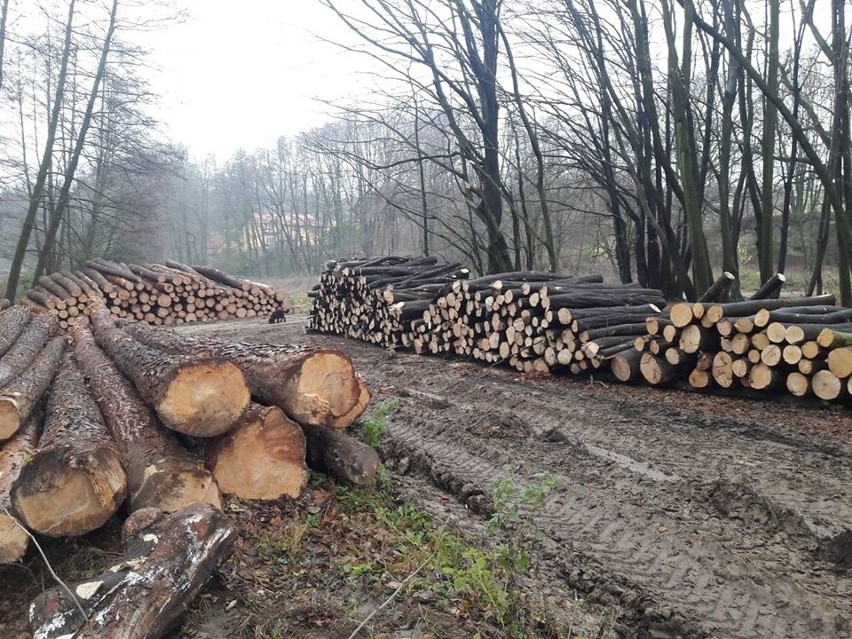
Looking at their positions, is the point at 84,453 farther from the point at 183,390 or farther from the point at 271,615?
the point at 271,615

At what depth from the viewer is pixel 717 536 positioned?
3510 millimetres

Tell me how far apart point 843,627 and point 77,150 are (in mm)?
19521

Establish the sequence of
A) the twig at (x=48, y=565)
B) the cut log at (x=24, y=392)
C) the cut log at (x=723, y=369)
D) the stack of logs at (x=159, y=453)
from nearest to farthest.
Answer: the twig at (x=48, y=565)
the stack of logs at (x=159, y=453)
the cut log at (x=24, y=392)
the cut log at (x=723, y=369)

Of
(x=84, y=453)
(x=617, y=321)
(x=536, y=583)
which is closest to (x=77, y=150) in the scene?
(x=617, y=321)

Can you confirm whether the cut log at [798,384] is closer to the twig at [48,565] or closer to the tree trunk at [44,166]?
the twig at [48,565]

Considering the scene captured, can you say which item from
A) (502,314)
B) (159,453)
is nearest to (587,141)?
(502,314)

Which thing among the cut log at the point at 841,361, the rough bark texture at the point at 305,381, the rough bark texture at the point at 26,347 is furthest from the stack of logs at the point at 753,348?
the rough bark texture at the point at 26,347

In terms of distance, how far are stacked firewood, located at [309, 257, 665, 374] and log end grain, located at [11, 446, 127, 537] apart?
5716 millimetres

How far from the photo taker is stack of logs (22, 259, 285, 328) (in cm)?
1630

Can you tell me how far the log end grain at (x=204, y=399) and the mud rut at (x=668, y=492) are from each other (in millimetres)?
1666

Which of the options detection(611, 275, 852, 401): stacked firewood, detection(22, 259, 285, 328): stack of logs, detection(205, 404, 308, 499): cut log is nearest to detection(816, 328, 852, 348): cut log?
detection(611, 275, 852, 401): stacked firewood

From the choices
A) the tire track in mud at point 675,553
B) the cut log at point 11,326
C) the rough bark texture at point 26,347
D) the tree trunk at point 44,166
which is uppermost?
the tree trunk at point 44,166

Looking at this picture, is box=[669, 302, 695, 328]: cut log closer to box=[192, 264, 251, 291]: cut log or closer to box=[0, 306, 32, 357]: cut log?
box=[0, 306, 32, 357]: cut log

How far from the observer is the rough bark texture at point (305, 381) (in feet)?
14.3
